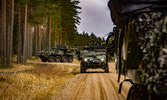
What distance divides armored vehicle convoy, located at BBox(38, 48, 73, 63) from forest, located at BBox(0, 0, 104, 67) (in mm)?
2701

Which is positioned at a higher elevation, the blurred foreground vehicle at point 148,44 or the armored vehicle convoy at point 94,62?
the blurred foreground vehicle at point 148,44

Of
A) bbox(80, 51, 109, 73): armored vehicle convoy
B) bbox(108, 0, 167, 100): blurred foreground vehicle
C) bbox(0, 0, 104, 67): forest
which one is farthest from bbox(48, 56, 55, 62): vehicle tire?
bbox(108, 0, 167, 100): blurred foreground vehicle

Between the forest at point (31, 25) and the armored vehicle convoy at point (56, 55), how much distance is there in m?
2.70

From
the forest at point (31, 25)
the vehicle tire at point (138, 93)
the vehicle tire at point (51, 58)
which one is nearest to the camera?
the vehicle tire at point (138, 93)

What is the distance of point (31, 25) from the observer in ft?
89.4

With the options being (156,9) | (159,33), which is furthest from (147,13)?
(159,33)

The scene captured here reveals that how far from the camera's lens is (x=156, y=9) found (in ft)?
5.76

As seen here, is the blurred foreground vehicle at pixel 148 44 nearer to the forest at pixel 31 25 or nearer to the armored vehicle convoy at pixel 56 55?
the forest at pixel 31 25

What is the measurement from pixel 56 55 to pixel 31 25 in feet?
20.9

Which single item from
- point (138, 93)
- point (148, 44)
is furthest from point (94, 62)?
point (148, 44)

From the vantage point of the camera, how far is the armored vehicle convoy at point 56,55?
26266 mm

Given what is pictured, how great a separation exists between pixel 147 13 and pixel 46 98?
557cm

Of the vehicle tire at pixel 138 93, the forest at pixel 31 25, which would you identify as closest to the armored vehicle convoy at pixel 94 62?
the forest at pixel 31 25

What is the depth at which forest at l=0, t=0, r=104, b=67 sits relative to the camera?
1684 cm
